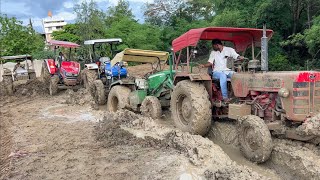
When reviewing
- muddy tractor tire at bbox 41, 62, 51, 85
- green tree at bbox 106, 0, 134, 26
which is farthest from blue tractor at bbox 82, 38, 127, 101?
green tree at bbox 106, 0, 134, 26

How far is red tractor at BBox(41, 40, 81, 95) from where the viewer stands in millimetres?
15070

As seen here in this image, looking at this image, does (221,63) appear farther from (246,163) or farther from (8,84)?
(8,84)

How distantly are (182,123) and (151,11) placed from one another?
25.3 meters

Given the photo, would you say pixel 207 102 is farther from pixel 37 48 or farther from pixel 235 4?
pixel 37 48

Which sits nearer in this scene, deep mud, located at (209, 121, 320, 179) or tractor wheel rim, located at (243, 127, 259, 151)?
deep mud, located at (209, 121, 320, 179)

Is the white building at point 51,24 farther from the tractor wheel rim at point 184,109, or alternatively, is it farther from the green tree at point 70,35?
the tractor wheel rim at point 184,109

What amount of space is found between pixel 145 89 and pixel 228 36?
3.08 m

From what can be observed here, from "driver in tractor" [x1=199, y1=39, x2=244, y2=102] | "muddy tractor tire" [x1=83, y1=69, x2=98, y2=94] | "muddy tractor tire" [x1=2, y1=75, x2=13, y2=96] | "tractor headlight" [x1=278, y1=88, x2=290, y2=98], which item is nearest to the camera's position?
"tractor headlight" [x1=278, y1=88, x2=290, y2=98]

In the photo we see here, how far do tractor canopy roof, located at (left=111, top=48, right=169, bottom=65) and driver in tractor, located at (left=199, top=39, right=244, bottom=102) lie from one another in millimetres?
2964

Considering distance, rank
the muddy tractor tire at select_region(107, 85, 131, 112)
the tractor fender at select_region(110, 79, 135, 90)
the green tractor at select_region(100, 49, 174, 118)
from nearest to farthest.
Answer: the green tractor at select_region(100, 49, 174, 118) → the muddy tractor tire at select_region(107, 85, 131, 112) → the tractor fender at select_region(110, 79, 135, 90)

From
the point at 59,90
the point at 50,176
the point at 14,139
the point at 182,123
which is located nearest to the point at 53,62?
the point at 59,90

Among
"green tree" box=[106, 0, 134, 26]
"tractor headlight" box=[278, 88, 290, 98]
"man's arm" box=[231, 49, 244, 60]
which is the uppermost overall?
"green tree" box=[106, 0, 134, 26]

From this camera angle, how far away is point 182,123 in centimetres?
747

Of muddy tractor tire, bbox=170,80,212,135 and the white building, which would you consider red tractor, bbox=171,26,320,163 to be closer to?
muddy tractor tire, bbox=170,80,212,135
